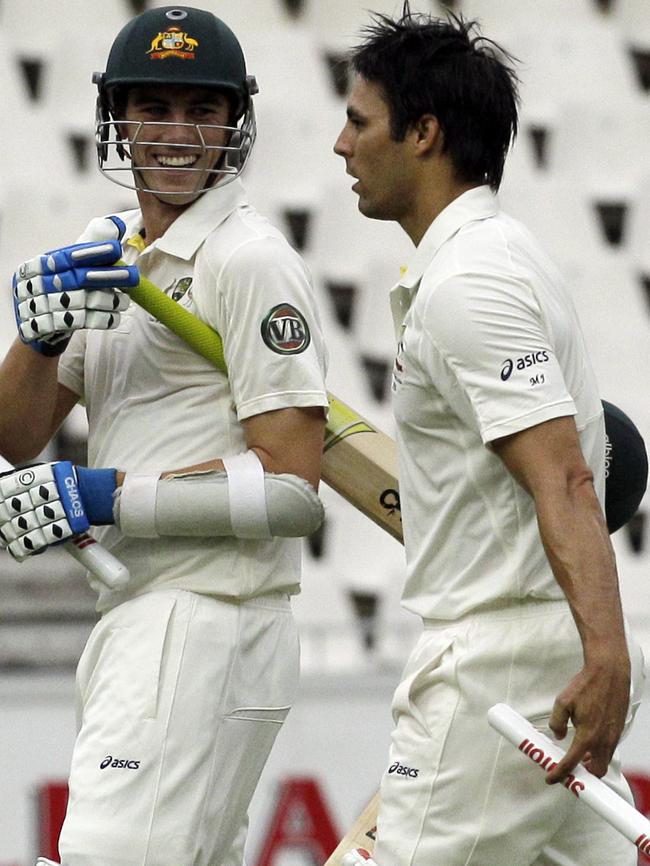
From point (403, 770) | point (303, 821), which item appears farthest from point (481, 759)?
point (303, 821)

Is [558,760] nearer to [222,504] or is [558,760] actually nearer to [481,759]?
[481,759]

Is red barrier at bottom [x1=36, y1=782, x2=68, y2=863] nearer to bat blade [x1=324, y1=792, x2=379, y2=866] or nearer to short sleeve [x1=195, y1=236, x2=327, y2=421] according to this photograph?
bat blade [x1=324, y1=792, x2=379, y2=866]

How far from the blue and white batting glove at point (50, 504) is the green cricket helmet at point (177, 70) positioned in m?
0.47

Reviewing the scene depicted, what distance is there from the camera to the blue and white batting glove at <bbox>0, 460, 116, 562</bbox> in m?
2.48

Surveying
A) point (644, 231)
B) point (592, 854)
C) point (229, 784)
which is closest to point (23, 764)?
point (229, 784)

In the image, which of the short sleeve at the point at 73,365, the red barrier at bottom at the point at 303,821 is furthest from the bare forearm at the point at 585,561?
the red barrier at bottom at the point at 303,821

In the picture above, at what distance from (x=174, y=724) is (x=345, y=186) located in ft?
16.8

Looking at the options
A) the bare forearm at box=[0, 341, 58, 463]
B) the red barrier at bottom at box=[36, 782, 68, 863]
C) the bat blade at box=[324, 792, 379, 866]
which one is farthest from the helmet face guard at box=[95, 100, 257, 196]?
the red barrier at bottom at box=[36, 782, 68, 863]

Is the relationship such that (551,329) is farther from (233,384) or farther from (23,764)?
(23,764)

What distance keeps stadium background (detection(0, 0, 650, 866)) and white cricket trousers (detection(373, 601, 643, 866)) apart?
12.5ft

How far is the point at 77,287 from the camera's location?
2459 millimetres

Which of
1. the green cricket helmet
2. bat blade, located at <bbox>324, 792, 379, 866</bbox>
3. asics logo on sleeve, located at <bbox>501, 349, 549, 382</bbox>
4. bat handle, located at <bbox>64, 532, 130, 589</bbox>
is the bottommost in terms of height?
bat blade, located at <bbox>324, 792, 379, 866</bbox>

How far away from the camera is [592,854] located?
211 cm

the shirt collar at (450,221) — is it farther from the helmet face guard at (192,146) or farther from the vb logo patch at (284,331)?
the helmet face guard at (192,146)
